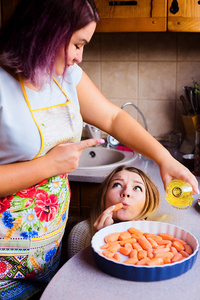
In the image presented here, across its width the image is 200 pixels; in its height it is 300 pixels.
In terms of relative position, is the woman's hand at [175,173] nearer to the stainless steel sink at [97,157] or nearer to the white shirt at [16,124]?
the white shirt at [16,124]

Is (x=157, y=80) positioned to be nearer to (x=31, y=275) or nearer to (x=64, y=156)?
(x=64, y=156)

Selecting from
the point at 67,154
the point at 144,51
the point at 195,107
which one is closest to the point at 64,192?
the point at 67,154

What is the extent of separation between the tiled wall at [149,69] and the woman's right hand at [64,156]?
55.8 inches

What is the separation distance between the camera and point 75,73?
1303mm

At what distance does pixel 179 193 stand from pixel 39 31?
0.64 m

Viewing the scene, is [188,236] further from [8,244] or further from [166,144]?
[166,144]

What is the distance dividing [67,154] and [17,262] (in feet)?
1.21

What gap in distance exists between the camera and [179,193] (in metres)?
1.23

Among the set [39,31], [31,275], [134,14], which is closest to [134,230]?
[31,275]

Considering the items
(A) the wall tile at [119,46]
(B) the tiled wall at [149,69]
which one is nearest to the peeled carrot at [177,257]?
(B) the tiled wall at [149,69]

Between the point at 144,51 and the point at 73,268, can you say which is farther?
the point at 144,51

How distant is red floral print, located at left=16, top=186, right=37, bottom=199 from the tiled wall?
57.5 inches

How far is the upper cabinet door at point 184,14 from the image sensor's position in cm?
194

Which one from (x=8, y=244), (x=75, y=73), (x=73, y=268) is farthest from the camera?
(x=75, y=73)
